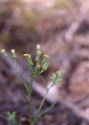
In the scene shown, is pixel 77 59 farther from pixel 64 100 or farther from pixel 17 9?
pixel 17 9

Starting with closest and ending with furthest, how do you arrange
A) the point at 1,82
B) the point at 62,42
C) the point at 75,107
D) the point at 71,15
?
the point at 75,107 < the point at 1,82 < the point at 62,42 < the point at 71,15

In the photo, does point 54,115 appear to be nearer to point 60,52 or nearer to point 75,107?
point 75,107

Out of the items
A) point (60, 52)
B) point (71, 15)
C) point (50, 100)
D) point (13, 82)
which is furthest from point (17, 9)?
point (50, 100)

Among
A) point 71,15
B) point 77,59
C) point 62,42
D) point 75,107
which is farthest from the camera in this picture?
point 71,15

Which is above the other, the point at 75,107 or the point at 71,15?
the point at 71,15

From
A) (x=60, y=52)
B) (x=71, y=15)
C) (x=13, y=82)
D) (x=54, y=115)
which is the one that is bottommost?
(x=54, y=115)

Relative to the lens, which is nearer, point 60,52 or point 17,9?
point 60,52

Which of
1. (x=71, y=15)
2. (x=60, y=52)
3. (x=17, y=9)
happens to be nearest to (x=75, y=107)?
(x=60, y=52)
